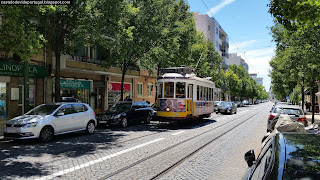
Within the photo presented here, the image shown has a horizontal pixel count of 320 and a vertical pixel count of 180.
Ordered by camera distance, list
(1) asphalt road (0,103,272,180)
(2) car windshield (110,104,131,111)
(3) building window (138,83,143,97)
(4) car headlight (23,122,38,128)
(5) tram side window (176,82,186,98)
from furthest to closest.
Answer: (3) building window (138,83,143,97) → (2) car windshield (110,104,131,111) → (5) tram side window (176,82,186,98) → (4) car headlight (23,122,38,128) → (1) asphalt road (0,103,272,180)

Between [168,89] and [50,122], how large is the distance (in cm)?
765

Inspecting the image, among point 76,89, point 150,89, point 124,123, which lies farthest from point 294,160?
point 150,89

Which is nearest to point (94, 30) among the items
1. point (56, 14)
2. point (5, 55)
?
point (56, 14)

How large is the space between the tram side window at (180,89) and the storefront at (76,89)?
9.61 metres

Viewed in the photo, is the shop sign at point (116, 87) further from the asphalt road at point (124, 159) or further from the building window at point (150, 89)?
the asphalt road at point (124, 159)

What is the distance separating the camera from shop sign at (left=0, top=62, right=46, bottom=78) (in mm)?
15977

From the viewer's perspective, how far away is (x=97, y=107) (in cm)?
2530

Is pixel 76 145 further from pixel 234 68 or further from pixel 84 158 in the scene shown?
pixel 234 68

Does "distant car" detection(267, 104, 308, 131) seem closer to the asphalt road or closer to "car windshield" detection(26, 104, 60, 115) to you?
the asphalt road

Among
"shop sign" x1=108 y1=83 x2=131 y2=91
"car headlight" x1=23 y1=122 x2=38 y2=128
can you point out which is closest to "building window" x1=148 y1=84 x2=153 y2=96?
"shop sign" x1=108 y1=83 x2=131 y2=91

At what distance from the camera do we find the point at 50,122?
1076 cm

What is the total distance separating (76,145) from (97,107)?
1569cm

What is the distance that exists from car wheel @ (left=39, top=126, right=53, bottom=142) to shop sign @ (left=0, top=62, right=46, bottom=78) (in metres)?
7.59

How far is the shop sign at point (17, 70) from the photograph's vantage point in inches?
629
